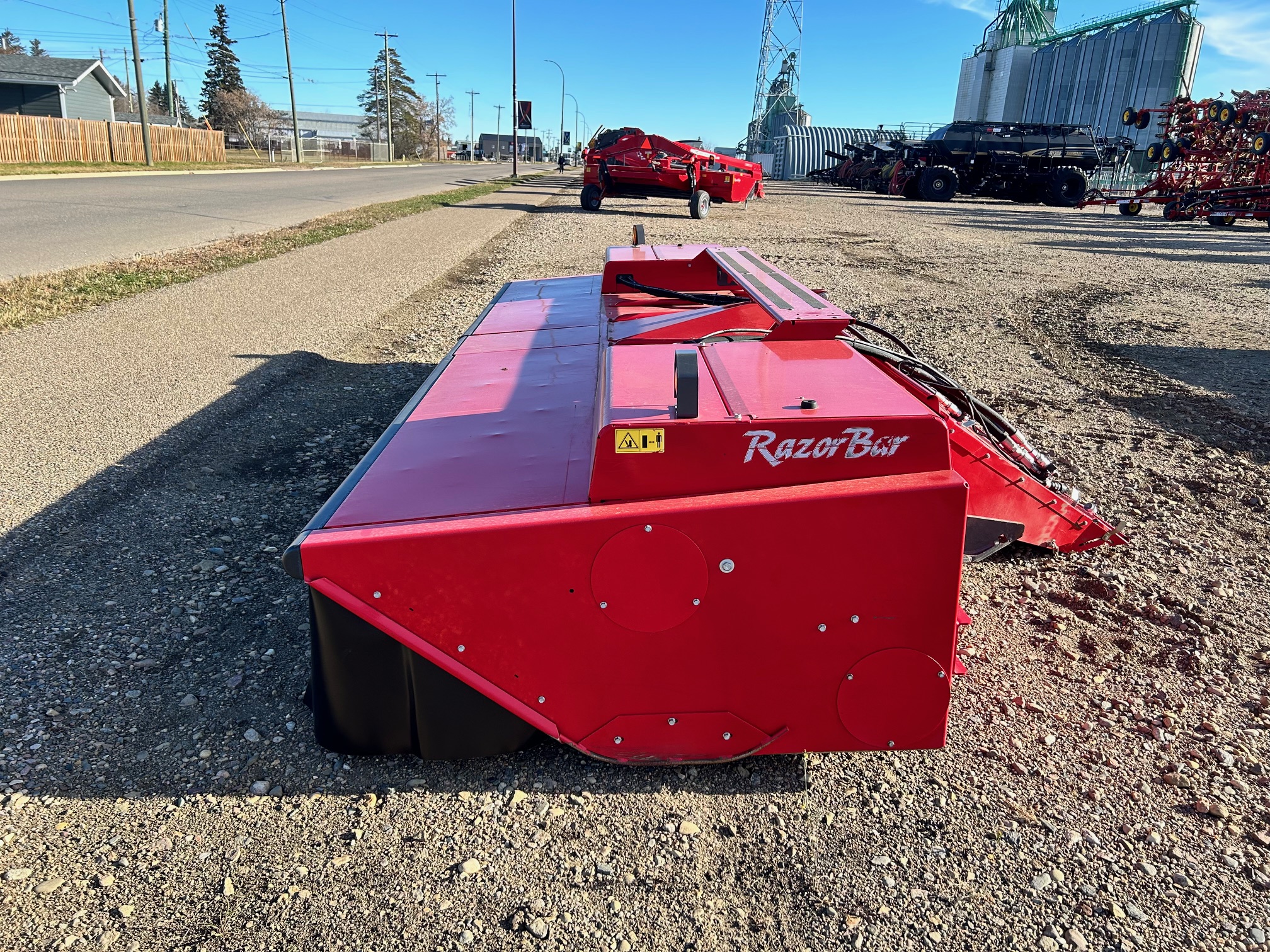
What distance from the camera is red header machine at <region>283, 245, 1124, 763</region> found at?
1959 mm

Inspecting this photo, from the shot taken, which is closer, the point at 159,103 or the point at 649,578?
the point at 649,578

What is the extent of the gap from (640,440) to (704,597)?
0.41 m

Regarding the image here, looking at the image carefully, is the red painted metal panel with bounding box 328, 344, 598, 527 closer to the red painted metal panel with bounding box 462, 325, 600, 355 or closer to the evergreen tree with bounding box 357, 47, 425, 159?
the red painted metal panel with bounding box 462, 325, 600, 355

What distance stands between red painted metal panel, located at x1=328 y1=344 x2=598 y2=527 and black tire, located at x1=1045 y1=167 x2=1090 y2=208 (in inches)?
1222

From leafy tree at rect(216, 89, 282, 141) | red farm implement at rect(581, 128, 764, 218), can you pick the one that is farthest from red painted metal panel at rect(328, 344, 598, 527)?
leafy tree at rect(216, 89, 282, 141)

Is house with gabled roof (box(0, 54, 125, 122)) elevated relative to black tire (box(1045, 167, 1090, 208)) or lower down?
elevated

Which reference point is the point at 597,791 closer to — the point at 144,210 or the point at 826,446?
the point at 826,446

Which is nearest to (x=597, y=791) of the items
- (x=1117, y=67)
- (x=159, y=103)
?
(x=1117, y=67)

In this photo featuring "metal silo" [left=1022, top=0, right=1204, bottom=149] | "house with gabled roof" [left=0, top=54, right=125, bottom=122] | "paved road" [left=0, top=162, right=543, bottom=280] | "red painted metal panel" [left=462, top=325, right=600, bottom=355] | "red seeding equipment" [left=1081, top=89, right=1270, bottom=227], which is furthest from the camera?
"metal silo" [left=1022, top=0, right=1204, bottom=149]

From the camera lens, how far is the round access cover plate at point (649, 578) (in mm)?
1958

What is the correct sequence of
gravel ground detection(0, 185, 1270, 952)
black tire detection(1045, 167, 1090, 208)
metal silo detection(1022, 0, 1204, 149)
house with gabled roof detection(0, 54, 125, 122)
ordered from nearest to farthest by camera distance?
1. gravel ground detection(0, 185, 1270, 952)
2. black tire detection(1045, 167, 1090, 208)
3. house with gabled roof detection(0, 54, 125, 122)
4. metal silo detection(1022, 0, 1204, 149)

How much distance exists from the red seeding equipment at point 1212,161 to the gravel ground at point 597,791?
2360 centimetres

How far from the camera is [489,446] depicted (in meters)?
2.47

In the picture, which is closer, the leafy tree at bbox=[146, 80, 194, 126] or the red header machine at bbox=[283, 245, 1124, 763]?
the red header machine at bbox=[283, 245, 1124, 763]
